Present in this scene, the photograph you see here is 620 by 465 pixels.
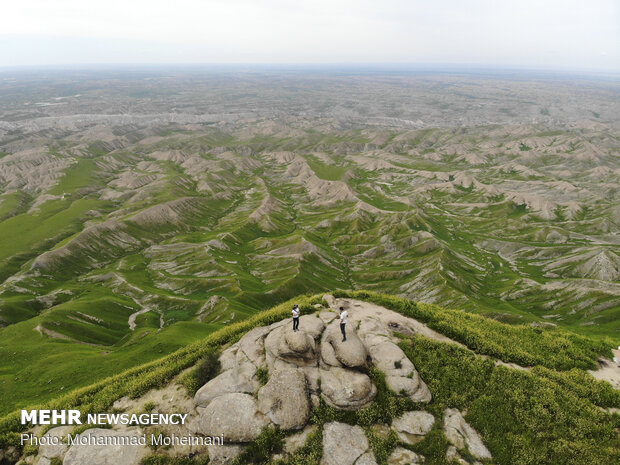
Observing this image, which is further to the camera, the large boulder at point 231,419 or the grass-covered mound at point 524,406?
the large boulder at point 231,419

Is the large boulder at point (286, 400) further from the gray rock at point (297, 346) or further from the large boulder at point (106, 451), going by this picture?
the large boulder at point (106, 451)

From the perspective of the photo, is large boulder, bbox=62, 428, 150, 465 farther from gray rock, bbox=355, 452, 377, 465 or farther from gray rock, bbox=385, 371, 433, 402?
A: gray rock, bbox=385, 371, 433, 402

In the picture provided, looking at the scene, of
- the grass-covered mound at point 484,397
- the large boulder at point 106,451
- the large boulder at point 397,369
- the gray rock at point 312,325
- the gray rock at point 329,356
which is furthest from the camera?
the gray rock at point 312,325

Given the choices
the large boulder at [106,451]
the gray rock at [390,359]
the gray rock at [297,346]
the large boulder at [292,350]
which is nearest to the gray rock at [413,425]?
the gray rock at [390,359]

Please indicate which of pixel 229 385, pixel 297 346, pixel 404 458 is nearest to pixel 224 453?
pixel 229 385

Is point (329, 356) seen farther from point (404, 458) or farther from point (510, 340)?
point (510, 340)

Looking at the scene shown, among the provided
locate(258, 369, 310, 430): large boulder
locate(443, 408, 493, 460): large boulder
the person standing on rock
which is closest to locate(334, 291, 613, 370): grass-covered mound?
locate(443, 408, 493, 460): large boulder

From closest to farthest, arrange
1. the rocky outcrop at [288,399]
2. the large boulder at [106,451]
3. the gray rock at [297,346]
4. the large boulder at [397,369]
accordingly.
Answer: the large boulder at [106,451] → the rocky outcrop at [288,399] → the large boulder at [397,369] → the gray rock at [297,346]

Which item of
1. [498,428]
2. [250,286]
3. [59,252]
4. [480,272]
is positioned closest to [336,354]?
[498,428]
